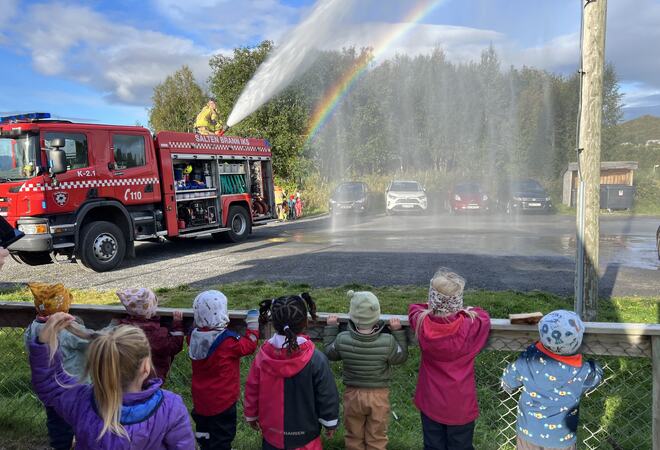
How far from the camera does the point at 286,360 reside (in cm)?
241

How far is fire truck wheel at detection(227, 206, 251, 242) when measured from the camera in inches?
543

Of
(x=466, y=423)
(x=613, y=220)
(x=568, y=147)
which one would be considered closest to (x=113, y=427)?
(x=466, y=423)

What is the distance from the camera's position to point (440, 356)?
8.48 feet

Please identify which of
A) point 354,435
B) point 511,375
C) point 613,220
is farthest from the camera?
point 613,220

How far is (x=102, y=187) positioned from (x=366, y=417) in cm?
865

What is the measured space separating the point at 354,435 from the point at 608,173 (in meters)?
29.3

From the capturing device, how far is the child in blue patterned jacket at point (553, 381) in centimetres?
236

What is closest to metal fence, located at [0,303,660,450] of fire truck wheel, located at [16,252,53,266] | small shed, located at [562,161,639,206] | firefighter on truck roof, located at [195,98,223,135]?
fire truck wheel, located at [16,252,53,266]

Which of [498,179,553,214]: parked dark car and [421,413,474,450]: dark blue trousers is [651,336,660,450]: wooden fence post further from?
[498,179,553,214]: parked dark car

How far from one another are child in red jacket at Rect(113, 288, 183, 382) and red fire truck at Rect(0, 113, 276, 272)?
7060 mm

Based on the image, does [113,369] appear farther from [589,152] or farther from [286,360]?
[589,152]

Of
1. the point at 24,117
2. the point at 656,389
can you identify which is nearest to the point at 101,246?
the point at 24,117

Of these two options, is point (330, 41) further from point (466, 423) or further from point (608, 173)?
point (608, 173)

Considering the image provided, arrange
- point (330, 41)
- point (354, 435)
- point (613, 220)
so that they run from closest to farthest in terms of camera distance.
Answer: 1. point (354, 435)
2. point (330, 41)
3. point (613, 220)
